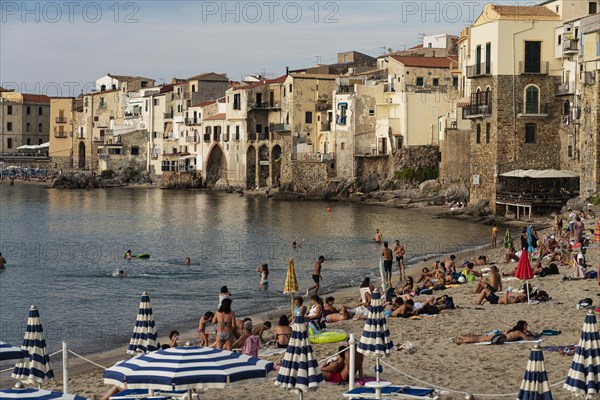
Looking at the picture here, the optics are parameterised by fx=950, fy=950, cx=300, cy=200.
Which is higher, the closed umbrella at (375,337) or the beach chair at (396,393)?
the closed umbrella at (375,337)

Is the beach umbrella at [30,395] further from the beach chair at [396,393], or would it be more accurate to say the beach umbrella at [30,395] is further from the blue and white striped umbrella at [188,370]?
the beach chair at [396,393]

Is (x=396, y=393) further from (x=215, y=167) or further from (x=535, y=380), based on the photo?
(x=215, y=167)

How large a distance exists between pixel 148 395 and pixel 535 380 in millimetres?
4805

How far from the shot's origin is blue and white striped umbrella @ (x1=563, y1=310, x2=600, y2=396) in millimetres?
11266

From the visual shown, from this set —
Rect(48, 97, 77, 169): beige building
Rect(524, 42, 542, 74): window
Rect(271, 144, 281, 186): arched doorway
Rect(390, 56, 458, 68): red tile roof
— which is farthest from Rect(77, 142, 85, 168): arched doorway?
Rect(524, 42, 542, 74): window

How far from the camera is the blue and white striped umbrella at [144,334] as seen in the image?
1473cm

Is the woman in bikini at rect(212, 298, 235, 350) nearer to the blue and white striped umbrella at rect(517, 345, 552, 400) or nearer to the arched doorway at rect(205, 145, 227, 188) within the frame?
the blue and white striped umbrella at rect(517, 345, 552, 400)

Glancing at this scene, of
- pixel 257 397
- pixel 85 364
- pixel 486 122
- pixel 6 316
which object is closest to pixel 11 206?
pixel 486 122

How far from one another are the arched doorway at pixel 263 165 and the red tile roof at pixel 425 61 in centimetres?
1673

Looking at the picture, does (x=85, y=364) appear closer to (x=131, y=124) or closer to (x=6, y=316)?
(x=6, y=316)

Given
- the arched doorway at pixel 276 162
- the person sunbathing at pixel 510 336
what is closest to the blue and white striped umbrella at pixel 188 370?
the person sunbathing at pixel 510 336

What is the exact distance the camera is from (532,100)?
5062 centimetres

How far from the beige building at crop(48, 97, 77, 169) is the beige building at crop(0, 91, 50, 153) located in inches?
235

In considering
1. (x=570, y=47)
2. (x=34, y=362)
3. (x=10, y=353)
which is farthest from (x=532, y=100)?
(x=10, y=353)
